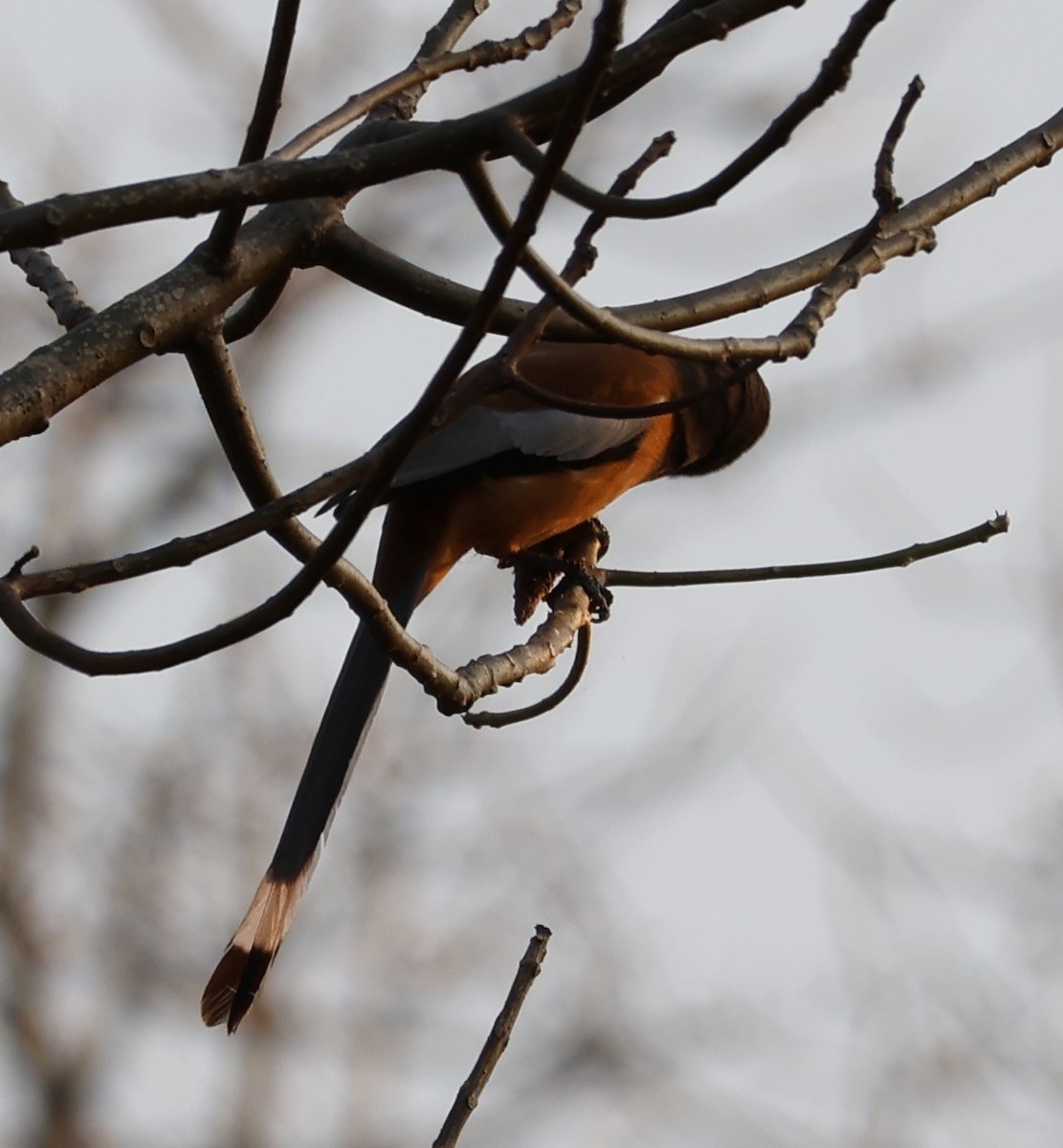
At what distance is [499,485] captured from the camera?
422 centimetres

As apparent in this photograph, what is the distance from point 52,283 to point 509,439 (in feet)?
6.36

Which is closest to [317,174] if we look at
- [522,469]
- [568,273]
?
[568,273]

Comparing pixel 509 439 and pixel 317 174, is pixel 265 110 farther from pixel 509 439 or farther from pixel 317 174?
pixel 509 439

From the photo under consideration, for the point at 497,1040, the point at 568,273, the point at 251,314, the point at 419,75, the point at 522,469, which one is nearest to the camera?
the point at 568,273

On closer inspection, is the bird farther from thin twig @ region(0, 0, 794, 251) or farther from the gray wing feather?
thin twig @ region(0, 0, 794, 251)

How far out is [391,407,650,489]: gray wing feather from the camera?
4137 mm

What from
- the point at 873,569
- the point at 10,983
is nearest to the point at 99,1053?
the point at 10,983

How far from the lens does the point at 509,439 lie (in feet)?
13.8

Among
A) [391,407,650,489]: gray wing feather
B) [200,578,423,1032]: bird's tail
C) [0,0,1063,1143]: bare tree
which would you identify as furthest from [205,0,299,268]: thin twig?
[391,407,650,489]: gray wing feather

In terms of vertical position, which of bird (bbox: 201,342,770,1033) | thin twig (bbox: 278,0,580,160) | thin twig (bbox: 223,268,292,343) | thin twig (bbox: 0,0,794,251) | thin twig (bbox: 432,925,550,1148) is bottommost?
thin twig (bbox: 432,925,550,1148)

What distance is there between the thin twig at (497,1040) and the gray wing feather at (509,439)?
2106 mm

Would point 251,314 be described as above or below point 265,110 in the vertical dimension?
above

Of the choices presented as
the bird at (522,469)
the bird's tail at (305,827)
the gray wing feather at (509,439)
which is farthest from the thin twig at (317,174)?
the gray wing feather at (509,439)

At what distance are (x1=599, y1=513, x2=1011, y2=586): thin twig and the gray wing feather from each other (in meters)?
0.93
